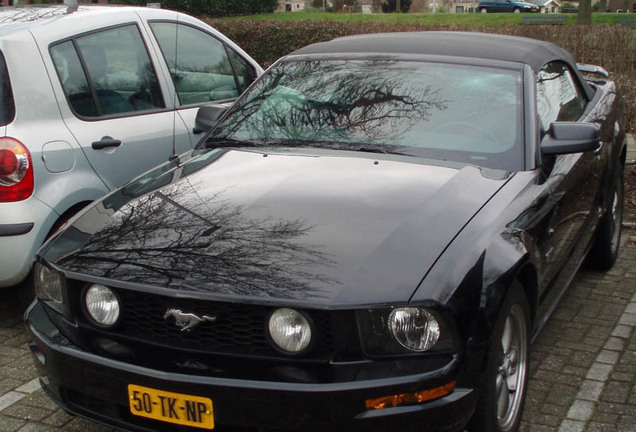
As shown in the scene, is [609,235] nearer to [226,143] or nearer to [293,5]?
[226,143]

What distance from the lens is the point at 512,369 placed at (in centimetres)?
350

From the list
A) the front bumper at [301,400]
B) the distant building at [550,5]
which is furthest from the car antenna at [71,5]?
the distant building at [550,5]

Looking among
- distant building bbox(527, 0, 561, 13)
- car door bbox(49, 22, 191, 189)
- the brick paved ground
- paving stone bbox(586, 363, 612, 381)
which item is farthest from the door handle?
distant building bbox(527, 0, 561, 13)

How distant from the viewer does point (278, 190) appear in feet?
11.7

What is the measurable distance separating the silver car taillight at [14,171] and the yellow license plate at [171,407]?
6.40 feet

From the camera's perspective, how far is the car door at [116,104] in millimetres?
5051

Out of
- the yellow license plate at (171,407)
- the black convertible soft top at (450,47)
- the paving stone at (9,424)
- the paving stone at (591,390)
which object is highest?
the black convertible soft top at (450,47)

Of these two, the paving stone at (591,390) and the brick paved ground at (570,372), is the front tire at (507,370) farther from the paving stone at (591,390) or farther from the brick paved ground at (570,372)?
the paving stone at (591,390)

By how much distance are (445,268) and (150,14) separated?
367 cm

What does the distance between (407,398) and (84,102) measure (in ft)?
10.5

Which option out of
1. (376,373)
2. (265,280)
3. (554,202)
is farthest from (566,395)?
(265,280)

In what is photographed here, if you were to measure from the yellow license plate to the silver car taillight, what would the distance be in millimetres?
1952

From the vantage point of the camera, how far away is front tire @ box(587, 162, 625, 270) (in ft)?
18.8

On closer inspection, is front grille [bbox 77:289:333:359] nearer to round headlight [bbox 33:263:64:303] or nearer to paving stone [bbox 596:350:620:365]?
round headlight [bbox 33:263:64:303]
